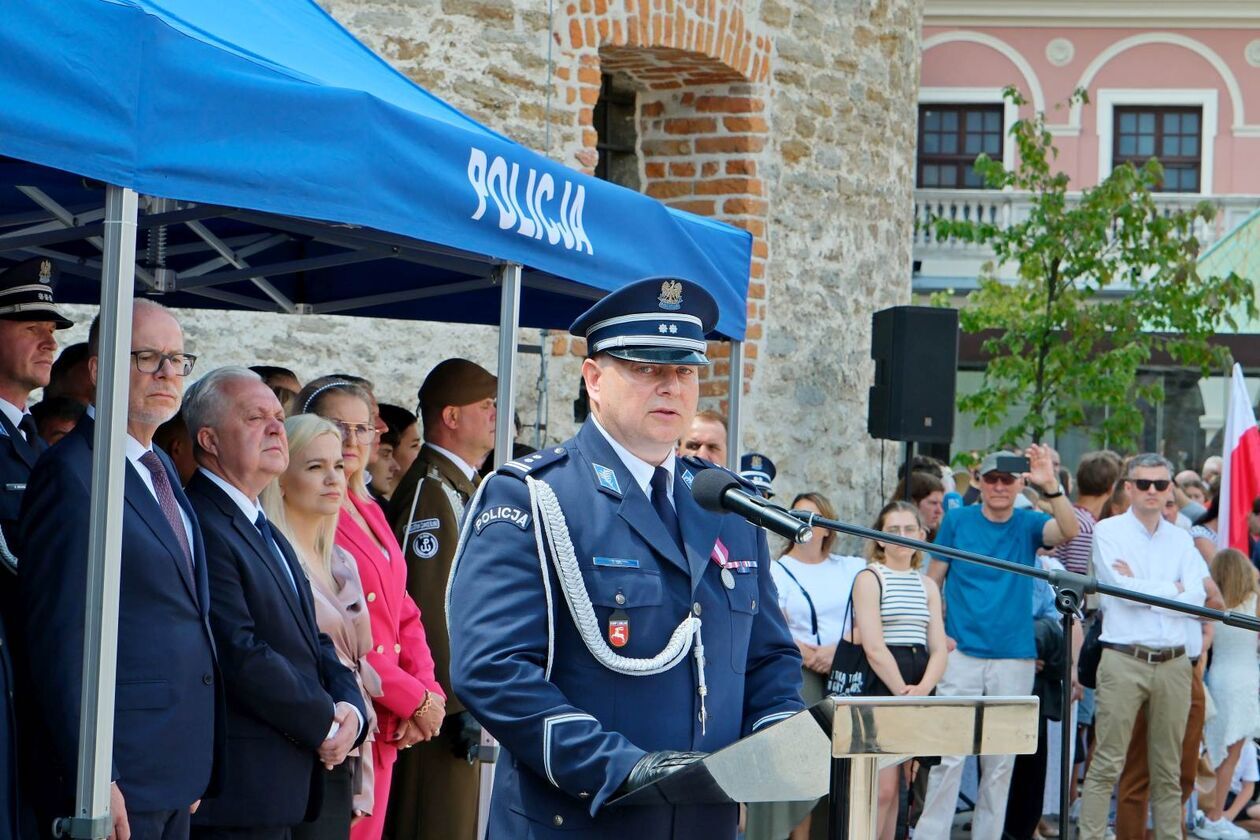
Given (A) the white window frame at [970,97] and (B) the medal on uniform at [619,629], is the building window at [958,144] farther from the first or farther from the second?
(B) the medal on uniform at [619,629]

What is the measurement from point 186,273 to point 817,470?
244 inches

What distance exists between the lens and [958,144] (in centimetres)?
2975

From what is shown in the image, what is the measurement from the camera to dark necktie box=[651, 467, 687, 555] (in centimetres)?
340

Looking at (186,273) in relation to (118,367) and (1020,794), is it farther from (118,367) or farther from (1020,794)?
(1020,794)

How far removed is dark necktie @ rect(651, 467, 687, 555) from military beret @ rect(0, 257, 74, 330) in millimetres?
1827

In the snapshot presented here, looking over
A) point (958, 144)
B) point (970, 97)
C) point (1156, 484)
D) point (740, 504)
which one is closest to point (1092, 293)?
point (1156, 484)

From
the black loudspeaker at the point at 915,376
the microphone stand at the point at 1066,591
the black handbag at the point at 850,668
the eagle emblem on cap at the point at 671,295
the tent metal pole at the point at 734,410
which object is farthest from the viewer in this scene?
the black loudspeaker at the point at 915,376

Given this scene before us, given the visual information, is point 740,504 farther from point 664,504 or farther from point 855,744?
point 855,744

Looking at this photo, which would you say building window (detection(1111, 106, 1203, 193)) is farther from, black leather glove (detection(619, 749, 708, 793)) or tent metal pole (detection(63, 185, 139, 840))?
black leather glove (detection(619, 749, 708, 793))

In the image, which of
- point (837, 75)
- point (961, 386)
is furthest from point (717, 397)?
point (961, 386)

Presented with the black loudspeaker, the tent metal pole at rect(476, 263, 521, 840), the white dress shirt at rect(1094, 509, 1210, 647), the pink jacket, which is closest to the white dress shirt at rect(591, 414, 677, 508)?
the tent metal pole at rect(476, 263, 521, 840)

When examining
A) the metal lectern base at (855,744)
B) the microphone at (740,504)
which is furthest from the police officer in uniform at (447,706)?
the metal lectern base at (855,744)

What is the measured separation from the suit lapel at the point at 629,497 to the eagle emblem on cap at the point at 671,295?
296mm

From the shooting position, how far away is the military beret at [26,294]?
4.39 metres
